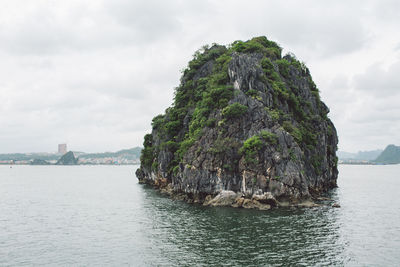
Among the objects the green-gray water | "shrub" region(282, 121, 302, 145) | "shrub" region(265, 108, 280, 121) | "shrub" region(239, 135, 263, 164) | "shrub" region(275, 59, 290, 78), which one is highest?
"shrub" region(275, 59, 290, 78)

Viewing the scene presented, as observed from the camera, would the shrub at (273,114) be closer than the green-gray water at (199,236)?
No

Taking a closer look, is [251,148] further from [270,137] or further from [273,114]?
[273,114]

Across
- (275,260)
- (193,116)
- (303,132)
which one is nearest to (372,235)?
(275,260)

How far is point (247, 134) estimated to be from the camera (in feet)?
190

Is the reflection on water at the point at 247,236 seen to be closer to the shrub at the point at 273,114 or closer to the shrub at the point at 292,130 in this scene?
the shrub at the point at 292,130

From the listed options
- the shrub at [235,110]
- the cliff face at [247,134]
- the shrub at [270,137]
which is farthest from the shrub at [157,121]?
the shrub at [270,137]

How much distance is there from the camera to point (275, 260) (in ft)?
87.9

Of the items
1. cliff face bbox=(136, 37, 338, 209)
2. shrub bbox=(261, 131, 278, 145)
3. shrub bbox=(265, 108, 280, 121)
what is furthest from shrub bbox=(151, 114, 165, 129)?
shrub bbox=(261, 131, 278, 145)

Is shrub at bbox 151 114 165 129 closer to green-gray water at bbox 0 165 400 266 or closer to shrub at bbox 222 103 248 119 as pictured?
shrub at bbox 222 103 248 119

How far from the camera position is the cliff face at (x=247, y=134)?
172 ft

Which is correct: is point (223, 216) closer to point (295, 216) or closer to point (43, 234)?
point (295, 216)

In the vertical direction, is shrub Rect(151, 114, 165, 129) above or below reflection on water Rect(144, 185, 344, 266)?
above

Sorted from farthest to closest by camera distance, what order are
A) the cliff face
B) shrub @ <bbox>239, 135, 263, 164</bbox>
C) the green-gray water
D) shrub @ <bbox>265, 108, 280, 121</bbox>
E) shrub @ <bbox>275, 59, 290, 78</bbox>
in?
shrub @ <bbox>275, 59, 290, 78</bbox>, shrub @ <bbox>265, 108, 280, 121</bbox>, shrub @ <bbox>239, 135, 263, 164</bbox>, the cliff face, the green-gray water

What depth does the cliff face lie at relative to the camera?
52.5 meters
